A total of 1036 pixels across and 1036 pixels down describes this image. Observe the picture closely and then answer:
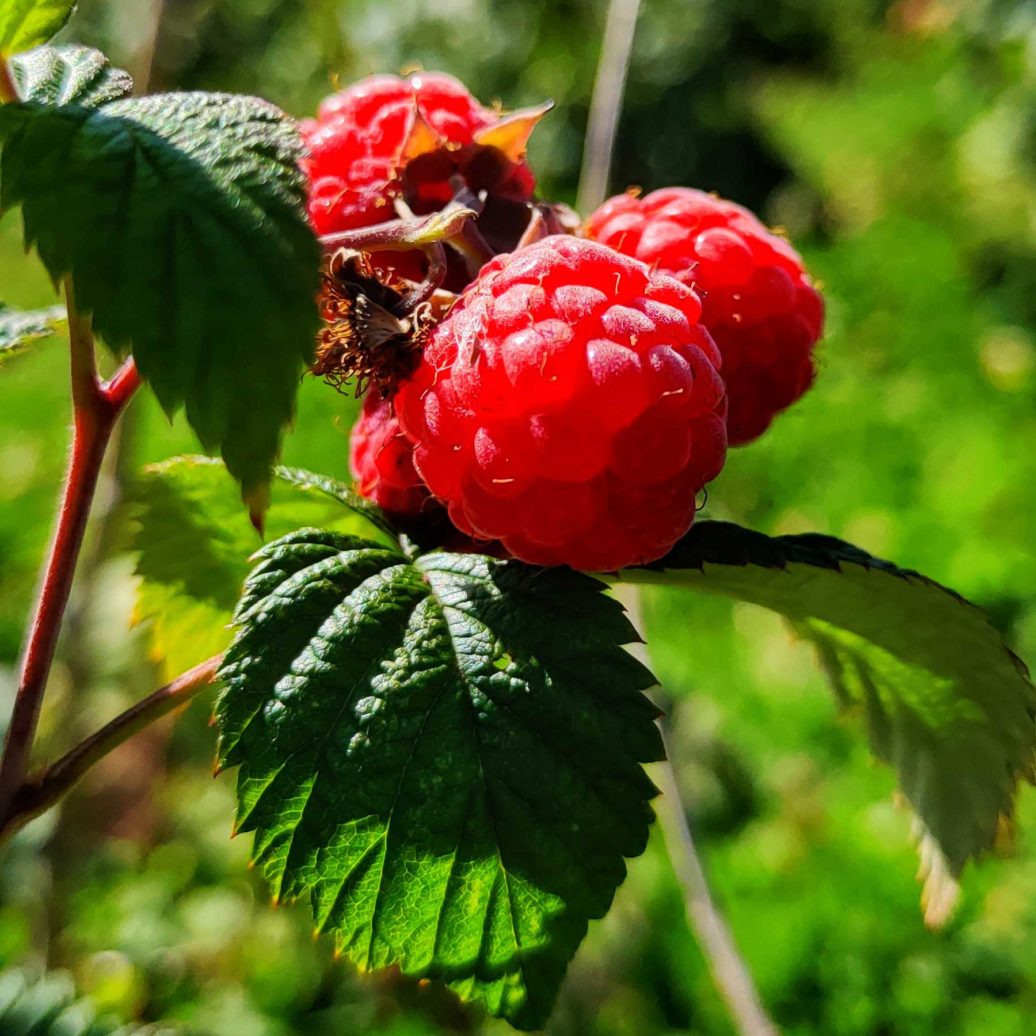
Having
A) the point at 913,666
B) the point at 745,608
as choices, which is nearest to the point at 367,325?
the point at 913,666

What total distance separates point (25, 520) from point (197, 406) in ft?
9.04

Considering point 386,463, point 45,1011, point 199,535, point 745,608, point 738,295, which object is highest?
point 738,295

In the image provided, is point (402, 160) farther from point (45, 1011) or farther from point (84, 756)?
point (45, 1011)

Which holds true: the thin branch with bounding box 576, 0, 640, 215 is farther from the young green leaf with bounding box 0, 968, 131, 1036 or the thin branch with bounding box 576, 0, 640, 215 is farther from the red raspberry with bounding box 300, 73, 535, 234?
the young green leaf with bounding box 0, 968, 131, 1036

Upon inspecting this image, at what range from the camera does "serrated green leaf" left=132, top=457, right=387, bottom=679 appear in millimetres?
699

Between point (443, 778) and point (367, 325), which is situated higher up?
point (367, 325)

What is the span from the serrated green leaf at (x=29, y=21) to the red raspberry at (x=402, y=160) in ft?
0.42

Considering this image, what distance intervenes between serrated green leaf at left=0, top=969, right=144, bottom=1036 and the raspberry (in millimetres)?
570

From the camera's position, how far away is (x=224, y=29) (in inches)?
186

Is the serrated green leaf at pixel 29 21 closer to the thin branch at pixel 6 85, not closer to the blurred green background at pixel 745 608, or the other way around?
the thin branch at pixel 6 85

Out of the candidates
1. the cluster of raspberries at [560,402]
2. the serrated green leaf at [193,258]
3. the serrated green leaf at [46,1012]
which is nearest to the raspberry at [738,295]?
the cluster of raspberries at [560,402]

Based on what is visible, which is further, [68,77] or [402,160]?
[402,160]

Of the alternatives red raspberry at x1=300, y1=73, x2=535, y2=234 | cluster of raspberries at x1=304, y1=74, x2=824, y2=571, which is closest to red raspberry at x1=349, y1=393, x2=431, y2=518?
cluster of raspberries at x1=304, y1=74, x2=824, y2=571

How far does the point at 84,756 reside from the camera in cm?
58
